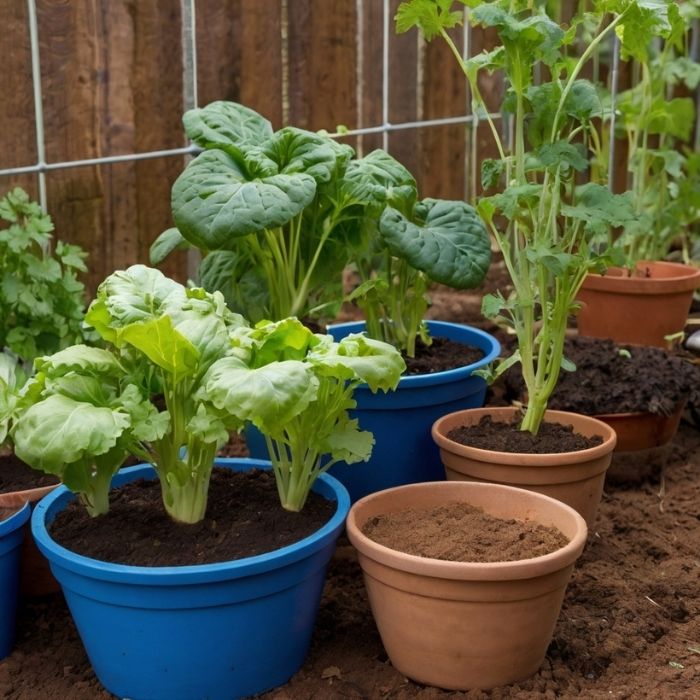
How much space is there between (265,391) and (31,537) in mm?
801

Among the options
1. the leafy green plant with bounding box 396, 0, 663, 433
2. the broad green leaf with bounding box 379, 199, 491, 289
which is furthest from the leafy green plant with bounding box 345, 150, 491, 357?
the leafy green plant with bounding box 396, 0, 663, 433

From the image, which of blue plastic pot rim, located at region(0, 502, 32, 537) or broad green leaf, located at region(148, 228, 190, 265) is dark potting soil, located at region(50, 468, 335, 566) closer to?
blue plastic pot rim, located at region(0, 502, 32, 537)

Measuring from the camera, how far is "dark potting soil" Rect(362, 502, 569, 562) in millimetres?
1974

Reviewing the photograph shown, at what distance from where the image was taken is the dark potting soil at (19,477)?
7.54 ft

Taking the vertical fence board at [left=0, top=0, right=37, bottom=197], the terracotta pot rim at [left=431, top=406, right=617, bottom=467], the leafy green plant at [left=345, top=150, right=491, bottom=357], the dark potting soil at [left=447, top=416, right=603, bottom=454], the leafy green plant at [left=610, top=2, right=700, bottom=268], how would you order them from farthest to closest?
the leafy green plant at [left=610, top=2, right=700, bottom=268] < the vertical fence board at [left=0, top=0, right=37, bottom=197] < the leafy green plant at [left=345, top=150, right=491, bottom=357] < the dark potting soil at [left=447, top=416, right=603, bottom=454] < the terracotta pot rim at [left=431, top=406, right=617, bottom=467]

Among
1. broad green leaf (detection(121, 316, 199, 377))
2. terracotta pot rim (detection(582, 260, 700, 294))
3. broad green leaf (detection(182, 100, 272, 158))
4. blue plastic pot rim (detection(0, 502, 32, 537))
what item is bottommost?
blue plastic pot rim (detection(0, 502, 32, 537))

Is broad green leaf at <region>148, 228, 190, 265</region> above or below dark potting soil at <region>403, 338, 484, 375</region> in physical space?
above

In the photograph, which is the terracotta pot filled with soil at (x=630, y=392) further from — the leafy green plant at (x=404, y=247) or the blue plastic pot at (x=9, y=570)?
the blue plastic pot at (x=9, y=570)

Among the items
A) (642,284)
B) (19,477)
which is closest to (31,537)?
(19,477)

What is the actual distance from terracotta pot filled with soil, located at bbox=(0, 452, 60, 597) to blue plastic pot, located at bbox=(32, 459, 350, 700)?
0.72 ft

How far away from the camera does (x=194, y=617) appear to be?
184cm

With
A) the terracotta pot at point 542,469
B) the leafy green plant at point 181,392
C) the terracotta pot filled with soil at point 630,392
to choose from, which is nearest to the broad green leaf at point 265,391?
the leafy green plant at point 181,392

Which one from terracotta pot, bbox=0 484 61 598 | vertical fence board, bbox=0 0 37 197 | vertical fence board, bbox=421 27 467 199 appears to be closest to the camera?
terracotta pot, bbox=0 484 61 598

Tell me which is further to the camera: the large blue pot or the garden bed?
the large blue pot
